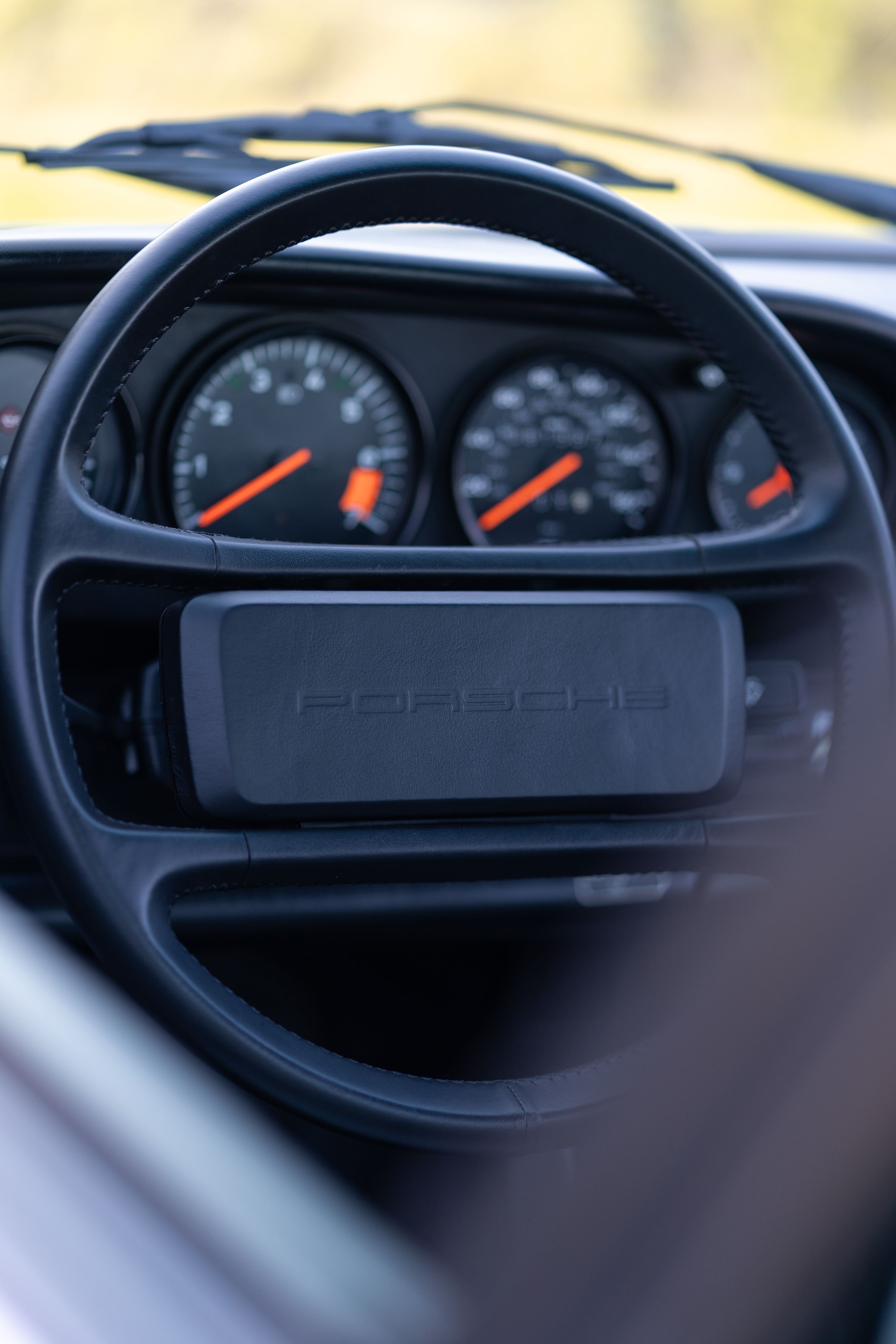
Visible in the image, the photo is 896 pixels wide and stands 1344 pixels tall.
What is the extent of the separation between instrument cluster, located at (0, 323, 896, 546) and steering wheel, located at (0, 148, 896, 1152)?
18.6 inches

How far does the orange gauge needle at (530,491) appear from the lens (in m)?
2.05

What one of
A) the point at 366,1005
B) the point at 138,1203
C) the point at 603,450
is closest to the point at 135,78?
the point at 603,450

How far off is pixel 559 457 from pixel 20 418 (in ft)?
2.55

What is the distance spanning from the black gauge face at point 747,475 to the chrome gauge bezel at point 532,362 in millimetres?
67

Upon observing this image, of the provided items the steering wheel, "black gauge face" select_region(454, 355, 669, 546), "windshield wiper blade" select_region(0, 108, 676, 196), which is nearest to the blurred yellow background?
"windshield wiper blade" select_region(0, 108, 676, 196)

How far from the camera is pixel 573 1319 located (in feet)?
1.58

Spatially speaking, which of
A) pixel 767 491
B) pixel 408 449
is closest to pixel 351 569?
pixel 408 449

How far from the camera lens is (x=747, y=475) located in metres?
2.11

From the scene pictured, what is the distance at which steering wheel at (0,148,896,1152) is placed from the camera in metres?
1.01

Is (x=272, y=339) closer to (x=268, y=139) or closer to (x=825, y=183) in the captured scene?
(x=268, y=139)

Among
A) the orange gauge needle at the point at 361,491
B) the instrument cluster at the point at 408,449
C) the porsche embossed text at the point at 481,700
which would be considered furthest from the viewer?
the orange gauge needle at the point at 361,491

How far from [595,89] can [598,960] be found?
3.56 m

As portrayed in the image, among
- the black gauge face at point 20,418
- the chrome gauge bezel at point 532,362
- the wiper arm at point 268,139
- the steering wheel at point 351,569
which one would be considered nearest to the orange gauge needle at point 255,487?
the black gauge face at point 20,418

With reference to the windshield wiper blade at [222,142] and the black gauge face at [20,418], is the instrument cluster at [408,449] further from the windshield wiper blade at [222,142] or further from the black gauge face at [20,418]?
the windshield wiper blade at [222,142]
